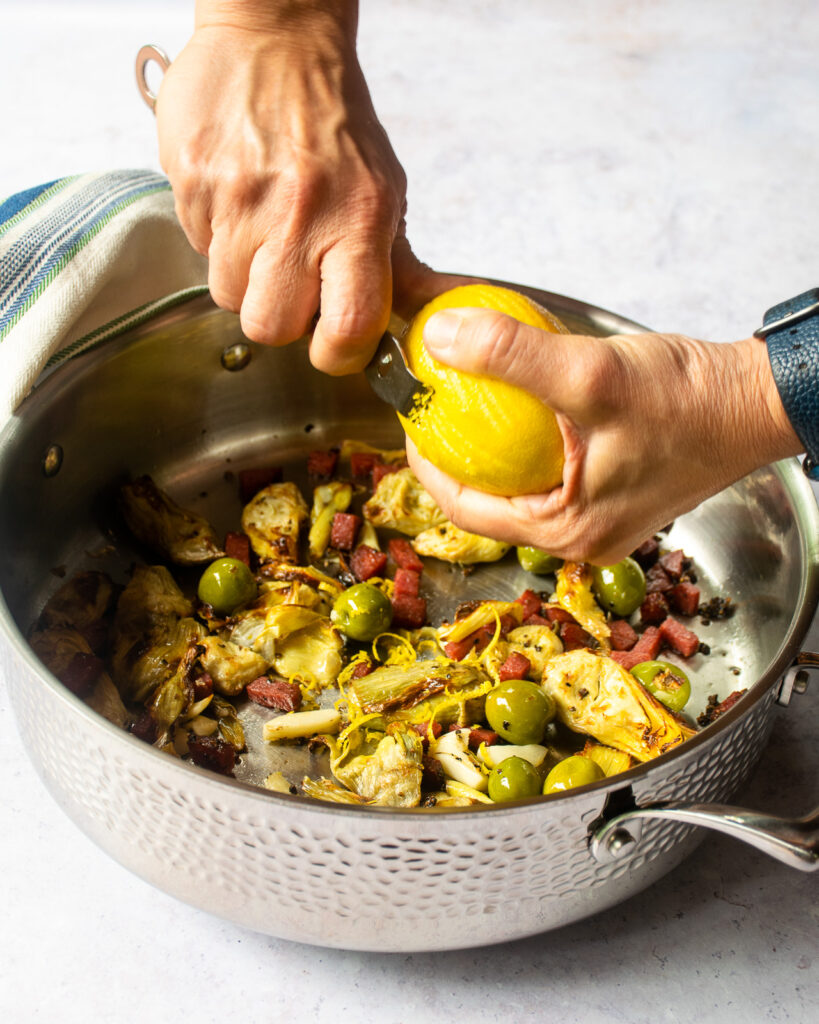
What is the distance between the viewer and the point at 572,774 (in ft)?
4.21

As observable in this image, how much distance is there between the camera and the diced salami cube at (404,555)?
172cm

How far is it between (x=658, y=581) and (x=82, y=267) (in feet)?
3.39

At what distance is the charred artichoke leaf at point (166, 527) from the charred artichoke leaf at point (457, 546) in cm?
33

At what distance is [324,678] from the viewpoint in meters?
1.51

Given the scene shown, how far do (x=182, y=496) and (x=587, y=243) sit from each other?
4.10 ft

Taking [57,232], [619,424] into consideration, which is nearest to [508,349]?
[619,424]

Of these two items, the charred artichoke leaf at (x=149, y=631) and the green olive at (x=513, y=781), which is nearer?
the green olive at (x=513, y=781)

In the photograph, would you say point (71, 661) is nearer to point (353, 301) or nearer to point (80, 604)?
point (80, 604)

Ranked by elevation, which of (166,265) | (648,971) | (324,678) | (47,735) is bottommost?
(648,971)

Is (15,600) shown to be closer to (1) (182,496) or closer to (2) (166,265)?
(1) (182,496)

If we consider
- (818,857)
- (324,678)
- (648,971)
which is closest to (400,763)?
(324,678)

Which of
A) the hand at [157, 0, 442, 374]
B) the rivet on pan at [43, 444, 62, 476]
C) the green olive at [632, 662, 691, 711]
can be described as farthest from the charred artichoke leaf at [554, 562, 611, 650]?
the rivet on pan at [43, 444, 62, 476]

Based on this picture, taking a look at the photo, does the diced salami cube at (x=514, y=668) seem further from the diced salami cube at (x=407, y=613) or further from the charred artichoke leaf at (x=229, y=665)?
the charred artichoke leaf at (x=229, y=665)

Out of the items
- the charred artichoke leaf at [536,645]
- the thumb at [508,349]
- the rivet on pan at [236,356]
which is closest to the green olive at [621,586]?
the charred artichoke leaf at [536,645]
